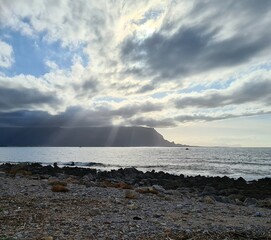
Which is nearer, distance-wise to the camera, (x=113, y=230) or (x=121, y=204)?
(x=113, y=230)

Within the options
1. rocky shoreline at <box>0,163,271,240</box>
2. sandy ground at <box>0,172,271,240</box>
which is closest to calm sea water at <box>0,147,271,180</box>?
rocky shoreline at <box>0,163,271,240</box>

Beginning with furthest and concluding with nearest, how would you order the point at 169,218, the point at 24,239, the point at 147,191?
the point at 147,191 < the point at 169,218 < the point at 24,239

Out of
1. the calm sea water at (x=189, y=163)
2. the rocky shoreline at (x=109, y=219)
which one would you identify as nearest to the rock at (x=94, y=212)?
the rocky shoreline at (x=109, y=219)

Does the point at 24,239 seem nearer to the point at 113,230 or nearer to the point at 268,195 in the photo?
the point at 113,230

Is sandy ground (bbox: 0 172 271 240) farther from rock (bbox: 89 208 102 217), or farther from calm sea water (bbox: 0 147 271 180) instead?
calm sea water (bbox: 0 147 271 180)

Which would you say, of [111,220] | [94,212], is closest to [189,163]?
[94,212]

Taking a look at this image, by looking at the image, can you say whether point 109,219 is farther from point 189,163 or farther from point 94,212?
point 189,163

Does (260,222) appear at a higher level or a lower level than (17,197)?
lower

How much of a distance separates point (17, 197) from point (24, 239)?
631 centimetres

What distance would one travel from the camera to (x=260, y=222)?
1156 centimetres

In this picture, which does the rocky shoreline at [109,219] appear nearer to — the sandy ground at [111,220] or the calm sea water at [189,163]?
the sandy ground at [111,220]

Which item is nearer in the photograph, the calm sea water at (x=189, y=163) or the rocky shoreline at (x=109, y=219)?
the rocky shoreline at (x=109, y=219)

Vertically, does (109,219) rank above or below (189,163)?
below

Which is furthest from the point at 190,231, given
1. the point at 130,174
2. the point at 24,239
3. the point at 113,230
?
the point at 130,174
